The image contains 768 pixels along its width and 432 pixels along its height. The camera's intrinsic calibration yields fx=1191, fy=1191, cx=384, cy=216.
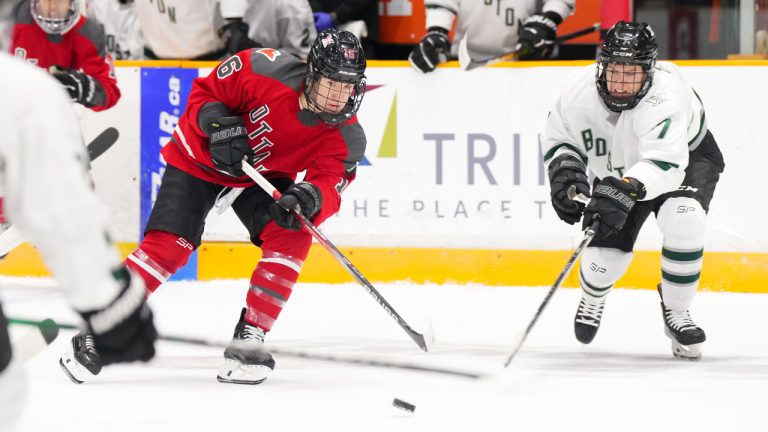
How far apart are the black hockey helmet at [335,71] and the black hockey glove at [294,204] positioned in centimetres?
21

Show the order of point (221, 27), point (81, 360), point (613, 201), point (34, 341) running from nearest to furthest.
A: point (34, 341) < point (81, 360) < point (613, 201) < point (221, 27)

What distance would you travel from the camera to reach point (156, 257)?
3156 mm

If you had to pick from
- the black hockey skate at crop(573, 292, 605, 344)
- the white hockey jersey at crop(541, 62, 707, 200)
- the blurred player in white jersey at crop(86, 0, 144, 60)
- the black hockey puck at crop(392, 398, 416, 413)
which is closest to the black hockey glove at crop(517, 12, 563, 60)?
the white hockey jersey at crop(541, 62, 707, 200)

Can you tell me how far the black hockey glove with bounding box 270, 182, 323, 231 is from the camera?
3133 mm

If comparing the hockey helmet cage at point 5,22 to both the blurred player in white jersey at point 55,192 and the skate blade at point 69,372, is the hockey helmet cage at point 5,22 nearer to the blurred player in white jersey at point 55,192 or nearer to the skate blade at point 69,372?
the blurred player in white jersey at point 55,192

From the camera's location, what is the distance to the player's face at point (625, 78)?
3443 millimetres

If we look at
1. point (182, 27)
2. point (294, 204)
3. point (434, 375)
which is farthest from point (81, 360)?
point (182, 27)

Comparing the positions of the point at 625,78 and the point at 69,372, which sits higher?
the point at 625,78

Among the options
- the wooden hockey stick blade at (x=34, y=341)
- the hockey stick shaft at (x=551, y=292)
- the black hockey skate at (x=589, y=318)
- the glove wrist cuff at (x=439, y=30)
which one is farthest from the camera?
the glove wrist cuff at (x=439, y=30)

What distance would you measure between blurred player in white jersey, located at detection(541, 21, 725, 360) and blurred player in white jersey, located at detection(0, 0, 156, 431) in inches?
84.3

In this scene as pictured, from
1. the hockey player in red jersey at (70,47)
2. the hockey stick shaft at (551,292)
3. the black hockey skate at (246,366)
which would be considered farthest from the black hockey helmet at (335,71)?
the hockey player in red jersey at (70,47)

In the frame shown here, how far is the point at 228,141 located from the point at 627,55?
118cm

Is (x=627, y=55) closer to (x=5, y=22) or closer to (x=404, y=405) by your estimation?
(x=404, y=405)

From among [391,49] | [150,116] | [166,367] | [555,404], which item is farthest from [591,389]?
[391,49]
